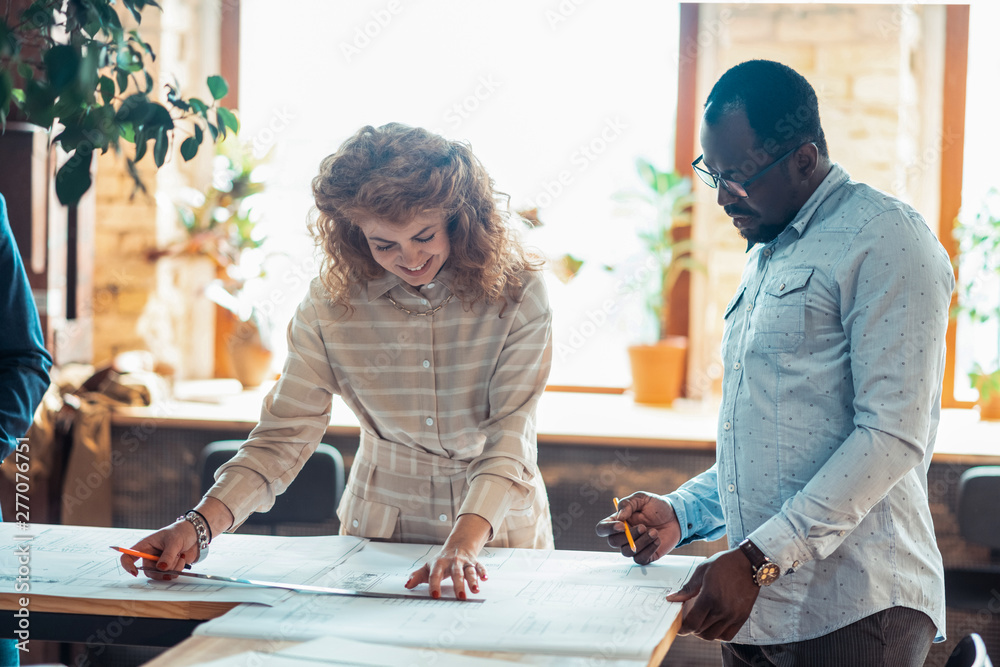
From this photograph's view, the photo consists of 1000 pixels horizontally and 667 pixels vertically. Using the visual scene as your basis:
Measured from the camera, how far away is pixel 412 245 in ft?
5.38

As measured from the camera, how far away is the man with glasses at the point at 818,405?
129 centimetres

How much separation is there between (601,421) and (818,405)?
84.2 inches

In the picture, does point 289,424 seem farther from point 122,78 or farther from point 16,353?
point 122,78

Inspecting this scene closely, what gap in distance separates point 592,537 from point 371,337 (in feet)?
6.31

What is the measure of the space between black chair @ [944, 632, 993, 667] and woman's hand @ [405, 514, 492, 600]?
27.2 inches

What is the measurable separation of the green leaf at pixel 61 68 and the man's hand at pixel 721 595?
1200 mm

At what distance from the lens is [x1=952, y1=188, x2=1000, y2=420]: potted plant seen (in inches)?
141

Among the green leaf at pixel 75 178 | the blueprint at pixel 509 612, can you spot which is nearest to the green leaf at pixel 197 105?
the green leaf at pixel 75 178

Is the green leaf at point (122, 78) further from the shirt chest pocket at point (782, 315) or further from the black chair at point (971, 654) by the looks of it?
the black chair at point (971, 654)

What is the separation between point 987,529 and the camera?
2.69 meters

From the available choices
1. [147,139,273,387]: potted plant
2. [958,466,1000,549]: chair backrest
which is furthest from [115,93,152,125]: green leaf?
[958,466,1000,549]: chair backrest

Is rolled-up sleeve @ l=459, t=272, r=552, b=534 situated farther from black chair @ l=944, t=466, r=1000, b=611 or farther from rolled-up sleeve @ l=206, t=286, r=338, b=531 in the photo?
black chair @ l=944, t=466, r=1000, b=611

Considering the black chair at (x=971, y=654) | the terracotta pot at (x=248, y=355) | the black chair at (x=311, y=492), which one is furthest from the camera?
the terracotta pot at (x=248, y=355)

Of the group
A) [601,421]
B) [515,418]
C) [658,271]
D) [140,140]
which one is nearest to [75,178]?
[140,140]
